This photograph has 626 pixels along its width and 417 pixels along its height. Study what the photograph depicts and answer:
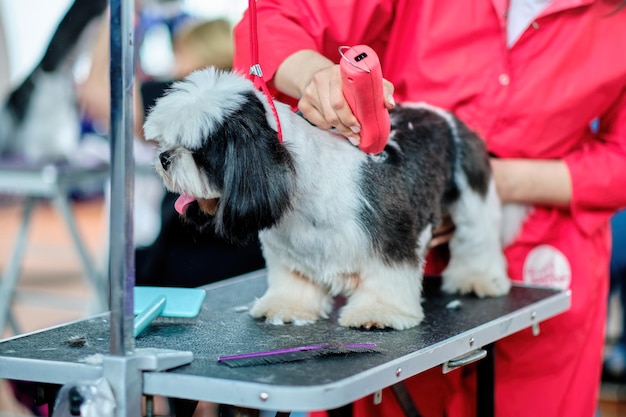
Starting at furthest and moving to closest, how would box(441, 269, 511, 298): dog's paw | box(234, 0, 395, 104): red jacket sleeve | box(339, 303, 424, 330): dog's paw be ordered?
box(441, 269, 511, 298): dog's paw → box(234, 0, 395, 104): red jacket sleeve → box(339, 303, 424, 330): dog's paw

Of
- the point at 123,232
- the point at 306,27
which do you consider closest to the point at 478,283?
the point at 306,27

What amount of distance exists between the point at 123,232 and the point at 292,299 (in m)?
0.48

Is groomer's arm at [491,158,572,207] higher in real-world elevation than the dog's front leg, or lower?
higher

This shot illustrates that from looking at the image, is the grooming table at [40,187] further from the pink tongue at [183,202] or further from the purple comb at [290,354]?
the purple comb at [290,354]

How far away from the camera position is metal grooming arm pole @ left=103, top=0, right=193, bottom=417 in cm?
96

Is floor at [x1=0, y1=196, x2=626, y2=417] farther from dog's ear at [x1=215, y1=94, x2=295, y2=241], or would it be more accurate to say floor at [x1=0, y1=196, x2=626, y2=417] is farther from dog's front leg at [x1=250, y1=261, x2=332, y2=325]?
dog's ear at [x1=215, y1=94, x2=295, y2=241]

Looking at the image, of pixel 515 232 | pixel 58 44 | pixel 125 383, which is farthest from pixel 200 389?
pixel 58 44

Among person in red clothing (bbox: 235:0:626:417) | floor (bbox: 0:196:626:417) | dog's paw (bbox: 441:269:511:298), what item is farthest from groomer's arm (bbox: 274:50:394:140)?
floor (bbox: 0:196:626:417)

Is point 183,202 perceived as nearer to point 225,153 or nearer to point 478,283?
point 225,153

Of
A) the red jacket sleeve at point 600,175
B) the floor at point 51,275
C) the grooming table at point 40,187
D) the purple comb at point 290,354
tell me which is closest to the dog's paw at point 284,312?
the purple comb at point 290,354

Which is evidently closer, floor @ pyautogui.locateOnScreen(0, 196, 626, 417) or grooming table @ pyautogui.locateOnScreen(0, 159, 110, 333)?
grooming table @ pyautogui.locateOnScreen(0, 159, 110, 333)

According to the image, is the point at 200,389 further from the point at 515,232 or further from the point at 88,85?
the point at 88,85

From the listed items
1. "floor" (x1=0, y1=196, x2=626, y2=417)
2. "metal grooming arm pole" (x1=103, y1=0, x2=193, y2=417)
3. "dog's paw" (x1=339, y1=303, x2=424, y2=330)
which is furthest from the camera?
"floor" (x1=0, y1=196, x2=626, y2=417)

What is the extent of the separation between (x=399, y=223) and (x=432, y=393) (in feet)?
1.50
